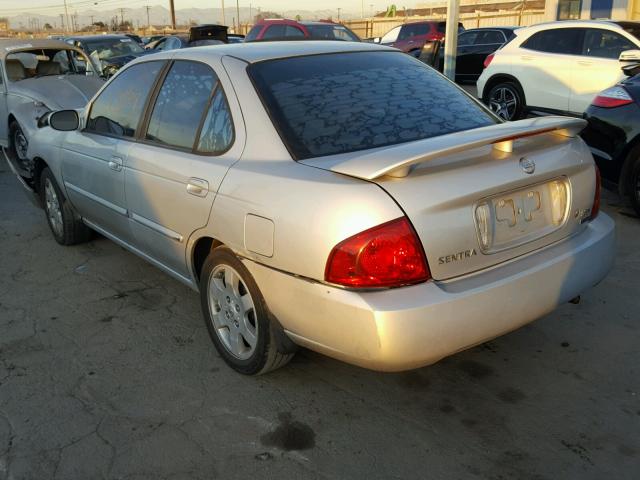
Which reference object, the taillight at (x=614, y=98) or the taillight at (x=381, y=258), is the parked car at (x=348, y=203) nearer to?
the taillight at (x=381, y=258)

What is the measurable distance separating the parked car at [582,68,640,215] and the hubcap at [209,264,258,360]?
393cm

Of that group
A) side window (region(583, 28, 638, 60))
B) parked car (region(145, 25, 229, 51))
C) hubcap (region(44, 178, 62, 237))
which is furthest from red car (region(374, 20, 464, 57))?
hubcap (region(44, 178, 62, 237))

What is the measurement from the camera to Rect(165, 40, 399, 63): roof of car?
3389mm

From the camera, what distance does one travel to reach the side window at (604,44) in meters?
8.35

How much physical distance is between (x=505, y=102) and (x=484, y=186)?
7.81 m

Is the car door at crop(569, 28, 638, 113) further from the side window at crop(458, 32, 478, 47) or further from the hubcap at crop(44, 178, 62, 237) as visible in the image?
the side window at crop(458, 32, 478, 47)

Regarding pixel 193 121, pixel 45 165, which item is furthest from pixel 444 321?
pixel 45 165

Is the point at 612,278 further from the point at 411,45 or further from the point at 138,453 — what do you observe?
the point at 411,45

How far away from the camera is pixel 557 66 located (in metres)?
8.87

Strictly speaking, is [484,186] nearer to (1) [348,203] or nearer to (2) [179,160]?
(1) [348,203]

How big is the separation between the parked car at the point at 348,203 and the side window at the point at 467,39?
45.7 ft

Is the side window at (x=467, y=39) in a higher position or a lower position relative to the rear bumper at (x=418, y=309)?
higher

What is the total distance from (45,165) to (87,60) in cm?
475

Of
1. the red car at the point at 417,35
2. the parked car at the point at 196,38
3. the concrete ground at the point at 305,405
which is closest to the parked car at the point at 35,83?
the concrete ground at the point at 305,405
